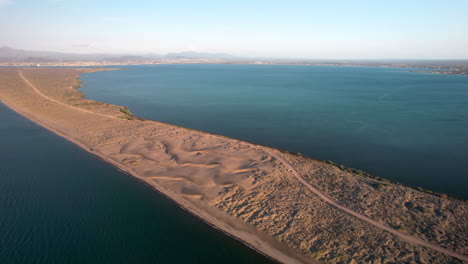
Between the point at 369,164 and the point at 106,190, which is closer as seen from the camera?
the point at 106,190

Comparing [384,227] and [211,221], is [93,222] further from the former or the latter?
[384,227]

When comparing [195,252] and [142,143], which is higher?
[142,143]

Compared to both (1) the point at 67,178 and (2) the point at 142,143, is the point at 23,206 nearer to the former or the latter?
(1) the point at 67,178

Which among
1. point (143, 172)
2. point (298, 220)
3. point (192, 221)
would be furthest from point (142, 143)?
point (298, 220)

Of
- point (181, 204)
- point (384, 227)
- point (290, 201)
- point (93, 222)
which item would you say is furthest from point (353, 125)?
point (93, 222)

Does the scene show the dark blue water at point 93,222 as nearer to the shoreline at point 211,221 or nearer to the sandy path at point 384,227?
the shoreline at point 211,221

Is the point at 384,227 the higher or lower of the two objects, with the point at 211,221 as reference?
higher

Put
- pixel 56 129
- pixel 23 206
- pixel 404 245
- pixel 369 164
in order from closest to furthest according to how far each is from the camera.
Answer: pixel 404 245
pixel 23 206
pixel 369 164
pixel 56 129
